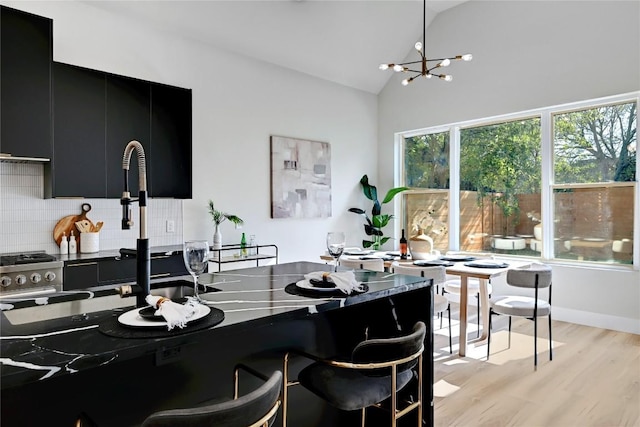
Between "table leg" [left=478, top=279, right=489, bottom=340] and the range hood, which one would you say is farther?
"table leg" [left=478, top=279, right=489, bottom=340]

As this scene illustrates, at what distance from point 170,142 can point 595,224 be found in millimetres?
4528

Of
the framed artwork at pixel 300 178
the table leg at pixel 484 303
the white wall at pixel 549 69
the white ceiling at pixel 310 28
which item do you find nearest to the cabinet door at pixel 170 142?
the white ceiling at pixel 310 28

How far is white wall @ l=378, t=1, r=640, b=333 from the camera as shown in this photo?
434cm

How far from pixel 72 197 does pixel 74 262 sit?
54 cm

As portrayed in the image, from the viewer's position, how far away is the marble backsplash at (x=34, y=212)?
3352 millimetres

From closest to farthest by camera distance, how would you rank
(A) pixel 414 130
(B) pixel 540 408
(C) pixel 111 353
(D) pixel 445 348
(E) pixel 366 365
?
(C) pixel 111 353
(E) pixel 366 365
(B) pixel 540 408
(D) pixel 445 348
(A) pixel 414 130

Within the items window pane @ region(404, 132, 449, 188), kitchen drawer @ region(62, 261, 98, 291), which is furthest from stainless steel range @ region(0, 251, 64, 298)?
window pane @ region(404, 132, 449, 188)

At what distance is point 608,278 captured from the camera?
4.46 metres

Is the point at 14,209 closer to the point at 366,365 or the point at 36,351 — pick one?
the point at 36,351

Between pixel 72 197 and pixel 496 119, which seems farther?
pixel 496 119

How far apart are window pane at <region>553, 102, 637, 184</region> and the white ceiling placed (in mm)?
2190

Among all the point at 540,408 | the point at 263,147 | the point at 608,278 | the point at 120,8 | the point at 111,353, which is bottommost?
the point at 540,408

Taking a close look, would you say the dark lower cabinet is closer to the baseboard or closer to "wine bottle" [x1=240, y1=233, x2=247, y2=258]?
"wine bottle" [x1=240, y1=233, x2=247, y2=258]

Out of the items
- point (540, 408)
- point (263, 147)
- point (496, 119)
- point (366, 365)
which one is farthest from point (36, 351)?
point (496, 119)
